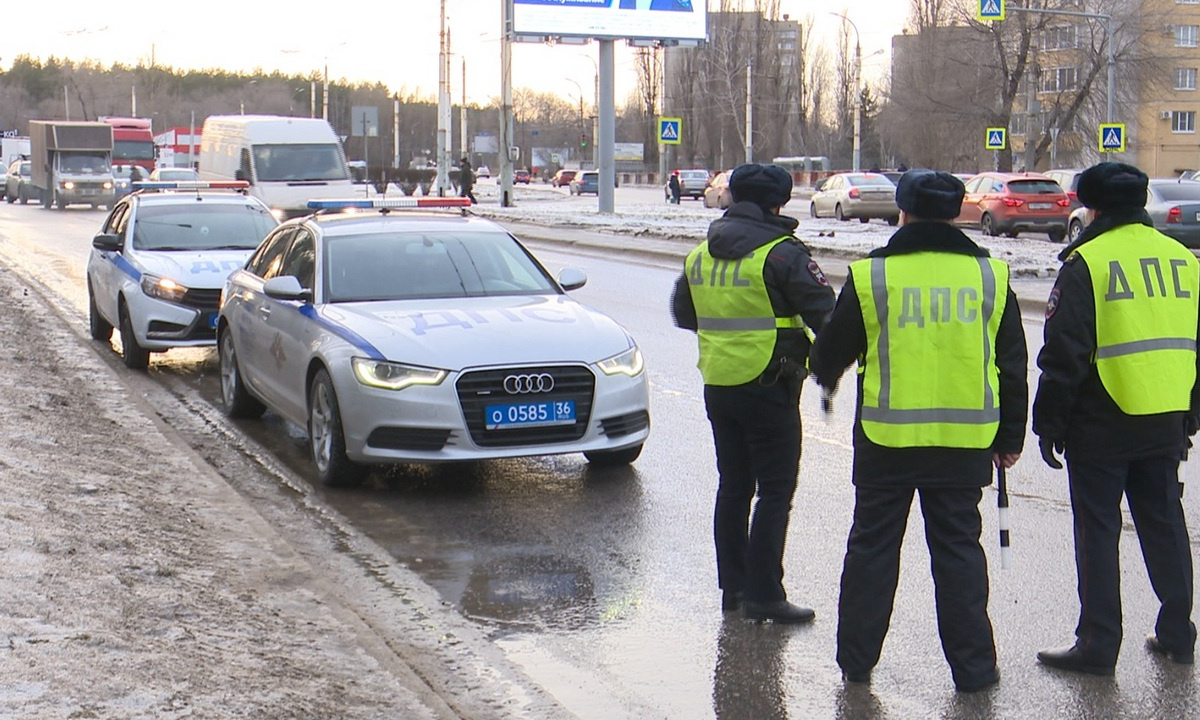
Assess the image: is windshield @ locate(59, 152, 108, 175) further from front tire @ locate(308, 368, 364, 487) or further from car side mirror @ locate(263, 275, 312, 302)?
front tire @ locate(308, 368, 364, 487)

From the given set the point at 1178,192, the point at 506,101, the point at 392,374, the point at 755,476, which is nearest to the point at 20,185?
the point at 506,101

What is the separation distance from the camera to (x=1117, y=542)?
510 centimetres

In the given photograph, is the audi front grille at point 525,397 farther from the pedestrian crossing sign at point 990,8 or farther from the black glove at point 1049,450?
the pedestrian crossing sign at point 990,8

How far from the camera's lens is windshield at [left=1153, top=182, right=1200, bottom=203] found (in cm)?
2643

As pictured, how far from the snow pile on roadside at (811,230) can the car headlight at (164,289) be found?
10.3m

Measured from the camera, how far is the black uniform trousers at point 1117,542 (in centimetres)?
508

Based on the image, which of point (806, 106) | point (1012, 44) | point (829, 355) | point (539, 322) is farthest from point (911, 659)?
point (806, 106)

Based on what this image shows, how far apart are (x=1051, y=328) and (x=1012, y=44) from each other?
60978 millimetres

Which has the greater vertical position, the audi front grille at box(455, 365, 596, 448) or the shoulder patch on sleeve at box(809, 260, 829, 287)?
the shoulder patch on sleeve at box(809, 260, 829, 287)

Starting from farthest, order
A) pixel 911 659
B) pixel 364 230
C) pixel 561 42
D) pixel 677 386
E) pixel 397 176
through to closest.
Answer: pixel 397 176, pixel 561 42, pixel 677 386, pixel 364 230, pixel 911 659

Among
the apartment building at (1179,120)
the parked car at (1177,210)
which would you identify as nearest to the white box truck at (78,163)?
the parked car at (1177,210)

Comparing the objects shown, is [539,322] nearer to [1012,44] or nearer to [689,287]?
[689,287]

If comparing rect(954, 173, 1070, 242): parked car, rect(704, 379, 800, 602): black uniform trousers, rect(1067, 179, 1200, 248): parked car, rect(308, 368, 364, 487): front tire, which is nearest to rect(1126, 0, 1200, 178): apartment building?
rect(954, 173, 1070, 242): parked car

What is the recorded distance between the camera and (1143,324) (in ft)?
16.2
